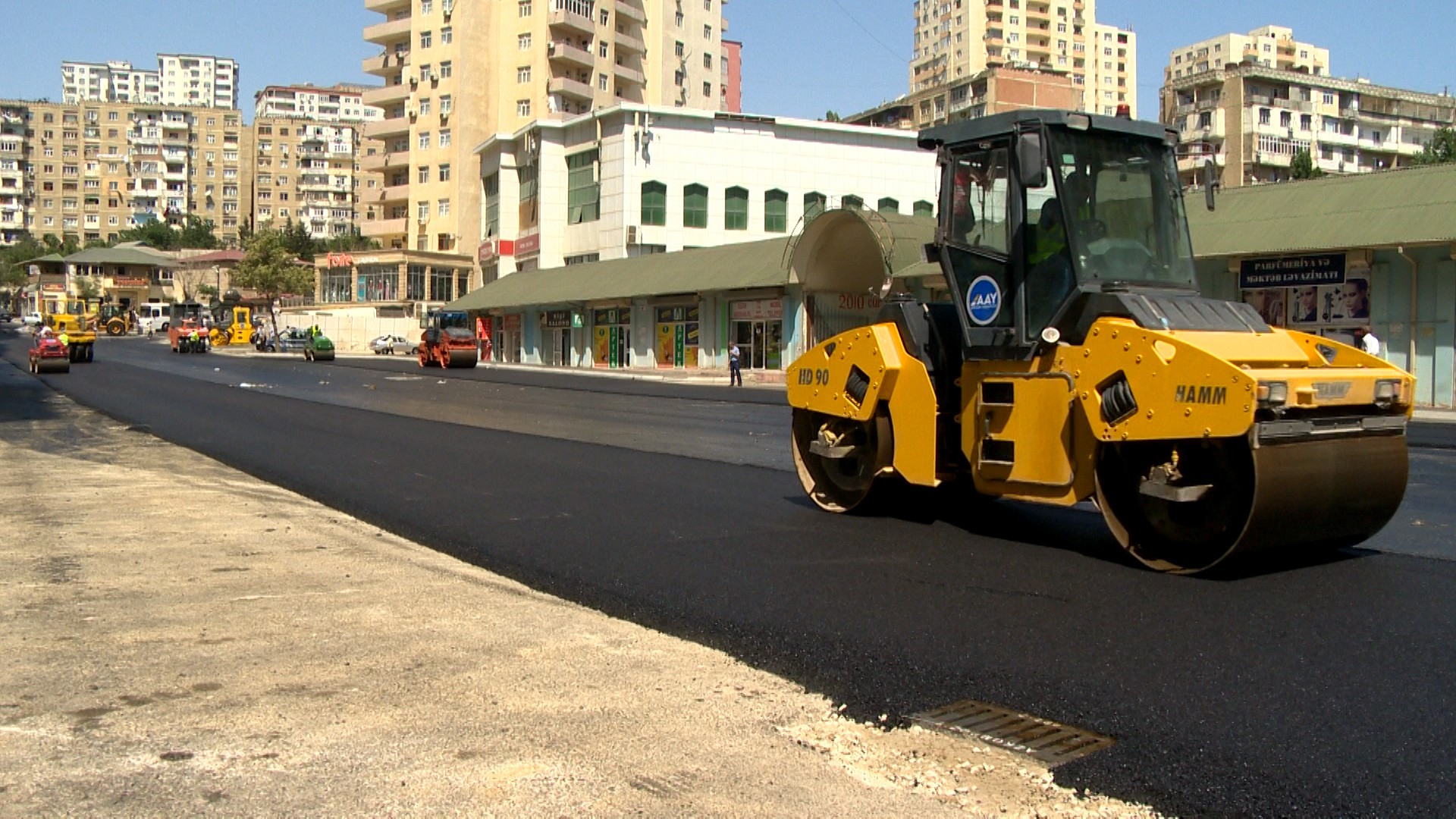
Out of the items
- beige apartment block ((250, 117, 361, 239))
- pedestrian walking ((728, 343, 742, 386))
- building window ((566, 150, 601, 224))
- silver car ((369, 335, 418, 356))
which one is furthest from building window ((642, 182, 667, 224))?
beige apartment block ((250, 117, 361, 239))

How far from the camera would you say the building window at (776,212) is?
222 ft

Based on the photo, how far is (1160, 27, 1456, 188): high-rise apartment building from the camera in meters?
92.5

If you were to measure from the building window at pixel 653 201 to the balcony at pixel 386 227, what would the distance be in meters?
37.8

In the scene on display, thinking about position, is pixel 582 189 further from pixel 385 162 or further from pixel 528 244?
pixel 385 162

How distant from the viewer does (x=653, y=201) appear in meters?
→ 64.6

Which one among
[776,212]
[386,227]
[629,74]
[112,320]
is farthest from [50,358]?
[112,320]

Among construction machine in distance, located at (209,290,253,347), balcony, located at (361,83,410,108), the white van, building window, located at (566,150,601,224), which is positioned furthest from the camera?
the white van

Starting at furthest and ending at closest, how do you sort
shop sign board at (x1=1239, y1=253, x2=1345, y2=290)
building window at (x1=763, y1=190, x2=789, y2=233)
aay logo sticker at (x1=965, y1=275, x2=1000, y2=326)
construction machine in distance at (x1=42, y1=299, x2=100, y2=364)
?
1. building window at (x1=763, y1=190, x2=789, y2=233)
2. construction machine in distance at (x1=42, y1=299, x2=100, y2=364)
3. shop sign board at (x1=1239, y1=253, x2=1345, y2=290)
4. aay logo sticker at (x1=965, y1=275, x2=1000, y2=326)

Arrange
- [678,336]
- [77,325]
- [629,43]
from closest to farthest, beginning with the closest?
[678,336] < [77,325] < [629,43]

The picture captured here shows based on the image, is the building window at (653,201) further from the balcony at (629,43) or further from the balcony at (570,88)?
the balcony at (629,43)

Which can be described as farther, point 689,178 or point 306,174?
point 306,174

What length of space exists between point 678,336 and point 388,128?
54675mm

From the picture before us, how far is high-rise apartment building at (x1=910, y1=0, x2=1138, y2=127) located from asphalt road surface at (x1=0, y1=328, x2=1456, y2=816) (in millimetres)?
154712

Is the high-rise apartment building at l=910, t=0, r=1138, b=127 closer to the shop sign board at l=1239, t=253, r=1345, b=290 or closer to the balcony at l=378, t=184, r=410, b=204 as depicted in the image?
the balcony at l=378, t=184, r=410, b=204
